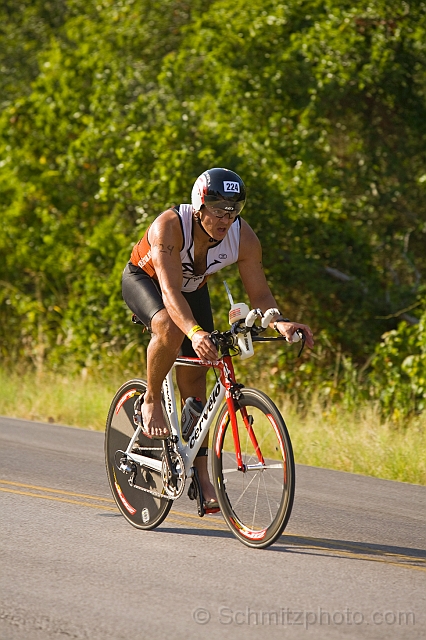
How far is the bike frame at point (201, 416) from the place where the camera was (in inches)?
227

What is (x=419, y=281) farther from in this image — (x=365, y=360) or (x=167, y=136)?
(x=167, y=136)

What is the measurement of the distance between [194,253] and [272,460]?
1.26 meters

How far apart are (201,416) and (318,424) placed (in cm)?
508

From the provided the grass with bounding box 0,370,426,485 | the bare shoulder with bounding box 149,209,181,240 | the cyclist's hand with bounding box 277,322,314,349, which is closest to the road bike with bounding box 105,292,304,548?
the cyclist's hand with bounding box 277,322,314,349

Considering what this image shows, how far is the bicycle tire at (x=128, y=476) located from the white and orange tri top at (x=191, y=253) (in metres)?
0.71

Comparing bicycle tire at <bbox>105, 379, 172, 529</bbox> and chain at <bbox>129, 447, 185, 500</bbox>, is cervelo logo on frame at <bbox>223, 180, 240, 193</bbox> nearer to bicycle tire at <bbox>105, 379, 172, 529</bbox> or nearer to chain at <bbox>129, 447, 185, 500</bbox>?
bicycle tire at <bbox>105, 379, 172, 529</bbox>

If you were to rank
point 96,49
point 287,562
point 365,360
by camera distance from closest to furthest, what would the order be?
1. point 287,562
2. point 365,360
3. point 96,49

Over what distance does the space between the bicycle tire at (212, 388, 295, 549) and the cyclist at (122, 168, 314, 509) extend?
270mm

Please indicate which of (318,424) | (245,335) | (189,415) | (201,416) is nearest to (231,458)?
(201,416)

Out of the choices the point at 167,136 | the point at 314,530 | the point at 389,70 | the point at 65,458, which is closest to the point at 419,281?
the point at 389,70

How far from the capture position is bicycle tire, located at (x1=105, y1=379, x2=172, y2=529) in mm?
6328

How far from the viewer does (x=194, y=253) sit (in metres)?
6.10
